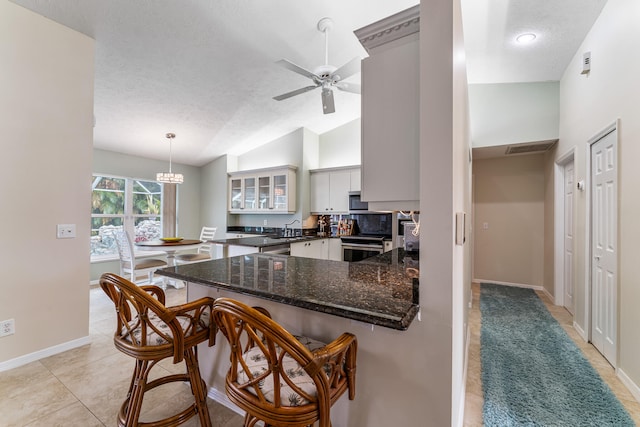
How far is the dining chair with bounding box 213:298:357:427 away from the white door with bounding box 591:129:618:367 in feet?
8.20

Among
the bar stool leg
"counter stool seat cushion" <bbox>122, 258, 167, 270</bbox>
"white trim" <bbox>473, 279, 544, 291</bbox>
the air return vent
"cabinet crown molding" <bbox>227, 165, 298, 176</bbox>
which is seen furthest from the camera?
"cabinet crown molding" <bbox>227, 165, 298, 176</bbox>

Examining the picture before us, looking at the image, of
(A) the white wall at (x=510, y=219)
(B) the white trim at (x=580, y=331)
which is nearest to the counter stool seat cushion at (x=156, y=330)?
(B) the white trim at (x=580, y=331)

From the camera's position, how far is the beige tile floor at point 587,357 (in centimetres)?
174

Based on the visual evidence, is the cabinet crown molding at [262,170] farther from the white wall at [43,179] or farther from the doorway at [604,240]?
the doorway at [604,240]

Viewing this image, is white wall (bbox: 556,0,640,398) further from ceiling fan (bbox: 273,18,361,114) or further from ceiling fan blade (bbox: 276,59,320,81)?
ceiling fan blade (bbox: 276,59,320,81)

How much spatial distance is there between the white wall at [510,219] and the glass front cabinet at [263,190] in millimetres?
3396

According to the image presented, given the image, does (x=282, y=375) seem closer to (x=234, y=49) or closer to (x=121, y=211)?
(x=234, y=49)

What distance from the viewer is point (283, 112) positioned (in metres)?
4.49

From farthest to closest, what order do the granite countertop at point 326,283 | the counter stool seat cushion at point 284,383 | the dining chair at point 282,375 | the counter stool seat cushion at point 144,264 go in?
the counter stool seat cushion at point 144,264 → the granite countertop at point 326,283 → the counter stool seat cushion at point 284,383 → the dining chair at point 282,375

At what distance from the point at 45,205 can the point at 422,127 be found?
3048mm

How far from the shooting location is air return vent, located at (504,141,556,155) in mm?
3817

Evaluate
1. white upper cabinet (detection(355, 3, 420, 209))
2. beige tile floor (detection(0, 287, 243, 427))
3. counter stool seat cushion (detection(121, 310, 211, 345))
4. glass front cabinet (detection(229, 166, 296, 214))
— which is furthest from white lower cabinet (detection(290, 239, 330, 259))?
white upper cabinet (detection(355, 3, 420, 209))

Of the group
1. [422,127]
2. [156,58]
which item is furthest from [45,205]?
[422,127]

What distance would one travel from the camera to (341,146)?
5.31 m
